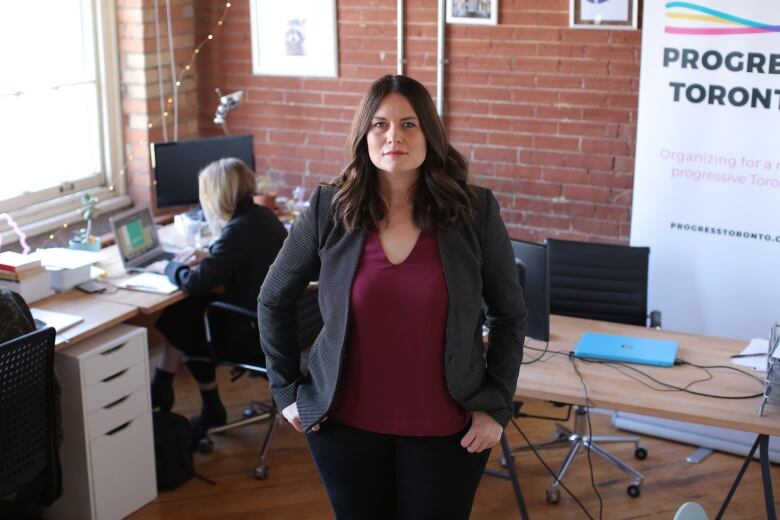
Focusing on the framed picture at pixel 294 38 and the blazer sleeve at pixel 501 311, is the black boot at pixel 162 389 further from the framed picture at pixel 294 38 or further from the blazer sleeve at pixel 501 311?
the blazer sleeve at pixel 501 311

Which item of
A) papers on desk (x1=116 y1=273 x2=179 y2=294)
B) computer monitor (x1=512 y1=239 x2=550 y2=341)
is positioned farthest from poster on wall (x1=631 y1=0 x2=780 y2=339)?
papers on desk (x1=116 y1=273 x2=179 y2=294)

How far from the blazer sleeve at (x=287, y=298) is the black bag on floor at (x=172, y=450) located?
1.81 m

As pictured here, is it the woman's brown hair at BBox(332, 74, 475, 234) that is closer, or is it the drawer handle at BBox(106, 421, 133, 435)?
the woman's brown hair at BBox(332, 74, 475, 234)

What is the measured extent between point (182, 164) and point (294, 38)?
101 cm

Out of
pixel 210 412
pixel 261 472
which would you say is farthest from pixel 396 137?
pixel 210 412

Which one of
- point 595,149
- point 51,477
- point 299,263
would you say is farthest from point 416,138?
point 595,149

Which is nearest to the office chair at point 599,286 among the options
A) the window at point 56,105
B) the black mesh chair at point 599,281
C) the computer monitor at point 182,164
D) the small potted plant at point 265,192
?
the black mesh chair at point 599,281

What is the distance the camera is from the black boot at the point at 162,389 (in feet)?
15.4

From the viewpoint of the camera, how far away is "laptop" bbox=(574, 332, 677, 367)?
11.6 ft

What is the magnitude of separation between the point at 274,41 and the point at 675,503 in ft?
10.1

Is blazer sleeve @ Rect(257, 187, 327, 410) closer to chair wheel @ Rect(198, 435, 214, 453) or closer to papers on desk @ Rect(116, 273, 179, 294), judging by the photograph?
papers on desk @ Rect(116, 273, 179, 294)

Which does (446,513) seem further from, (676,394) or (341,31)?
(341,31)

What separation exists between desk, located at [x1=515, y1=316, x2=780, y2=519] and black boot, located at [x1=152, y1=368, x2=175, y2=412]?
182cm

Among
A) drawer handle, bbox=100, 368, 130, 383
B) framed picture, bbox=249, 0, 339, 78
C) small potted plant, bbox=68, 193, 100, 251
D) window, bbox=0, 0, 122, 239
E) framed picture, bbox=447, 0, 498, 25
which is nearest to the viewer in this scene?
drawer handle, bbox=100, 368, 130, 383
